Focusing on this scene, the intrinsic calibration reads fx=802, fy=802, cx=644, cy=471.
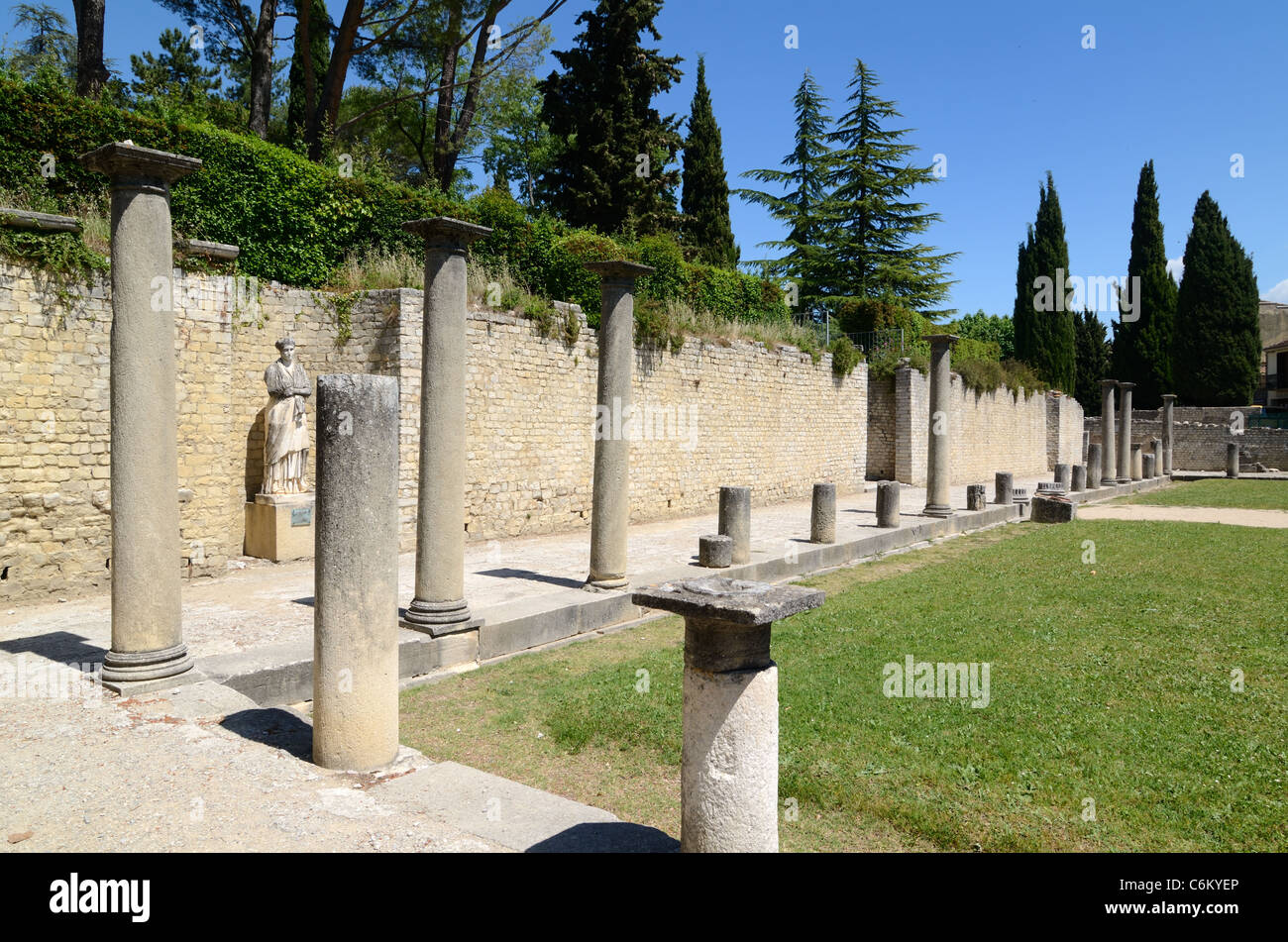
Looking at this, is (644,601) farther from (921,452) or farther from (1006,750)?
(921,452)

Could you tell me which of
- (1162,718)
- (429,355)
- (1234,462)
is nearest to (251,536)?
(429,355)

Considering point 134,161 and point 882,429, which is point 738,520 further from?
point 882,429

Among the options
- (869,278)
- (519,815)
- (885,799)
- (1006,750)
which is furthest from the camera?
(869,278)

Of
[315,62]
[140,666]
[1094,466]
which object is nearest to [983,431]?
[1094,466]

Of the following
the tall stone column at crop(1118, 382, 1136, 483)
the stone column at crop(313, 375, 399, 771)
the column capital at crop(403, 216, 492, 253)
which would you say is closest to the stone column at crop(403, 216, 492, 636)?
the column capital at crop(403, 216, 492, 253)

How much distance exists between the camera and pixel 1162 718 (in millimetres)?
4723

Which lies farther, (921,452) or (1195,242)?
(1195,242)

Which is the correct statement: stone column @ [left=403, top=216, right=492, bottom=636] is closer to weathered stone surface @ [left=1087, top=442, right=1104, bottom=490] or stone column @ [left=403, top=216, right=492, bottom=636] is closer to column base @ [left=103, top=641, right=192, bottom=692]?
column base @ [left=103, top=641, right=192, bottom=692]

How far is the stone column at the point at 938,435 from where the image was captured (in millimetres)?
14828

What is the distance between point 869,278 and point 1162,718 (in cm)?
2618

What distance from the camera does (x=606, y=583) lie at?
26.5 ft

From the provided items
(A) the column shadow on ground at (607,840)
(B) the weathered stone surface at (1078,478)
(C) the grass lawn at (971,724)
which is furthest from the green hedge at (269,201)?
(B) the weathered stone surface at (1078,478)

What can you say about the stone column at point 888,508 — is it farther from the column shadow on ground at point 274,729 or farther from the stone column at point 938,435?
the column shadow on ground at point 274,729

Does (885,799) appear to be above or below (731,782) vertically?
below
